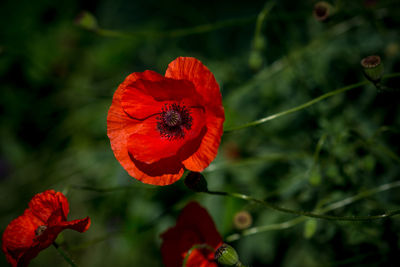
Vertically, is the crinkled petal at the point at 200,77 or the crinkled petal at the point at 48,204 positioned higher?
the crinkled petal at the point at 200,77

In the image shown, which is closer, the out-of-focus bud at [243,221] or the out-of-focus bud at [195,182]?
the out-of-focus bud at [195,182]

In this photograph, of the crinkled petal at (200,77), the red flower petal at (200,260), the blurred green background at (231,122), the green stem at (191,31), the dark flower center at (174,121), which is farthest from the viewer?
the green stem at (191,31)

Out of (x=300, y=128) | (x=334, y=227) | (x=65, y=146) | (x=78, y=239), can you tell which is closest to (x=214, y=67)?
(x=300, y=128)

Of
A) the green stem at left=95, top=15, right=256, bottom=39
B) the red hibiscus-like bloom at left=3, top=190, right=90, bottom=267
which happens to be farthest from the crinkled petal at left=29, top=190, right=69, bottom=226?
the green stem at left=95, top=15, right=256, bottom=39

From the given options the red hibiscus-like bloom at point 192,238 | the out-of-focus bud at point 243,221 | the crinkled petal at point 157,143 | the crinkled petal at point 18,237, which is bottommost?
the out-of-focus bud at point 243,221

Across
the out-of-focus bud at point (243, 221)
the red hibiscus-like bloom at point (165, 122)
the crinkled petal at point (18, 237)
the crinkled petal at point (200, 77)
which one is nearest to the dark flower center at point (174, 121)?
the red hibiscus-like bloom at point (165, 122)

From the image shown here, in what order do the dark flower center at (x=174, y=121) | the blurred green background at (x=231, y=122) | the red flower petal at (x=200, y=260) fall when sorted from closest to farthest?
the red flower petal at (x=200, y=260), the dark flower center at (x=174, y=121), the blurred green background at (x=231, y=122)

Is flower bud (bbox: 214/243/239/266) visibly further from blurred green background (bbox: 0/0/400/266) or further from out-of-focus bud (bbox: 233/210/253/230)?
blurred green background (bbox: 0/0/400/266)

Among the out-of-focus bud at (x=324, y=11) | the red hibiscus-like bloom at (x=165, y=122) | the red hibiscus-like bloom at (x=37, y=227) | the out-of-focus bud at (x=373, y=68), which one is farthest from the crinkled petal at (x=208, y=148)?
the out-of-focus bud at (x=324, y=11)

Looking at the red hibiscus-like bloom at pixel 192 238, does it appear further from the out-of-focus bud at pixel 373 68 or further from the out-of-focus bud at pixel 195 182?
the out-of-focus bud at pixel 373 68
